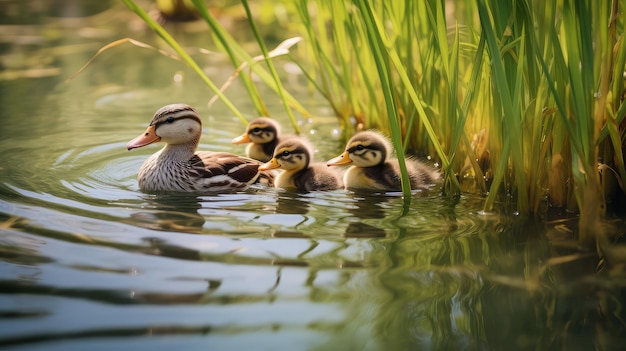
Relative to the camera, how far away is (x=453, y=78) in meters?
4.25

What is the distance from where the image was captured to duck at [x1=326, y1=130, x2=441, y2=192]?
480cm

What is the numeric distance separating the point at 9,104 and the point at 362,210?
148 inches

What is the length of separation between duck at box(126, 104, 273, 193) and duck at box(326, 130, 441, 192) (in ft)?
1.95

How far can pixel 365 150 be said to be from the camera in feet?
15.9

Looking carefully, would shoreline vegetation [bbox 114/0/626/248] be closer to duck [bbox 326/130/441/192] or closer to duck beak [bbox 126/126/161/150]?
duck [bbox 326/130/441/192]

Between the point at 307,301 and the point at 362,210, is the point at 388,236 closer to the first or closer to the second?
the point at 362,210

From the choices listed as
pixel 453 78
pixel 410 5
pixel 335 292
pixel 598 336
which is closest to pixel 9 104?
pixel 410 5

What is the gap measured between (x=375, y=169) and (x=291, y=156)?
0.52 metres

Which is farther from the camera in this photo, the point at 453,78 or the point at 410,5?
the point at 410,5

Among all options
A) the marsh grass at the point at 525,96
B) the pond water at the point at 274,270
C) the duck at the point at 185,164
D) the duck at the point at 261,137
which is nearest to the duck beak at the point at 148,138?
the duck at the point at 185,164

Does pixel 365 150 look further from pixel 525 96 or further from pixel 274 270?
pixel 274 270

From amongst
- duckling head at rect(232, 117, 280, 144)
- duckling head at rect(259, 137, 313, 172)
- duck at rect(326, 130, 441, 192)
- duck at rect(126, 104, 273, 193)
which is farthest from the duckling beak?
duckling head at rect(232, 117, 280, 144)

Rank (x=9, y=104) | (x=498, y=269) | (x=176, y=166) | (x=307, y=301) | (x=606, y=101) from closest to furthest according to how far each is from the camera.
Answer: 1. (x=307, y=301)
2. (x=498, y=269)
3. (x=606, y=101)
4. (x=176, y=166)
5. (x=9, y=104)

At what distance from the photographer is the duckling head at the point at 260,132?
215 inches
